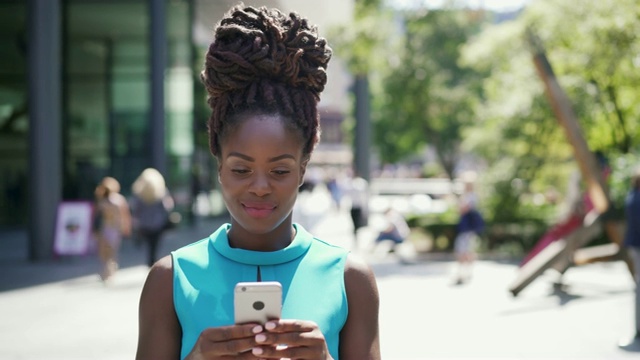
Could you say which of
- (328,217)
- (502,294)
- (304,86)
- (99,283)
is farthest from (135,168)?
(304,86)

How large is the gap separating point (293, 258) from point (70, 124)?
2564cm

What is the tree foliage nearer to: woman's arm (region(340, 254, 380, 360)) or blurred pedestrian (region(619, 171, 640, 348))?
blurred pedestrian (region(619, 171, 640, 348))

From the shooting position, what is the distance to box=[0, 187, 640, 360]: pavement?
7.66 m

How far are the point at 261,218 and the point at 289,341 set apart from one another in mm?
390

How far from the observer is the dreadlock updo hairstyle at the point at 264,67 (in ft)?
6.61

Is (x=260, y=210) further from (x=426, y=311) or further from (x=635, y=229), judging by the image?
(x=426, y=311)

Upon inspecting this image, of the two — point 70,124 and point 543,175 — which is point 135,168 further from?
point 543,175

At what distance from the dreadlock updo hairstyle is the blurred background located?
29 centimetres

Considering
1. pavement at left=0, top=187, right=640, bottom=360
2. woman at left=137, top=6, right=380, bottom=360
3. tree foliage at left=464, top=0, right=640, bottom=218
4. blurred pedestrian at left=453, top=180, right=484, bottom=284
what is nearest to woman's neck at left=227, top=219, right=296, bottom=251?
woman at left=137, top=6, right=380, bottom=360

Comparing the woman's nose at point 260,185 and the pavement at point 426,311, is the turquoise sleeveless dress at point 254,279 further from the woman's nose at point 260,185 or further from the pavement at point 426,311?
the pavement at point 426,311

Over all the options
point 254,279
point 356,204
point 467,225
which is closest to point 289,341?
point 254,279

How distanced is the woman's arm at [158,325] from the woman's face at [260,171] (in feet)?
0.92

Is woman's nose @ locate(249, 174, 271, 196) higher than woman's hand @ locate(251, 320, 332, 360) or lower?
higher

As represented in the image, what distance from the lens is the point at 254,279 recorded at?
2047mm
